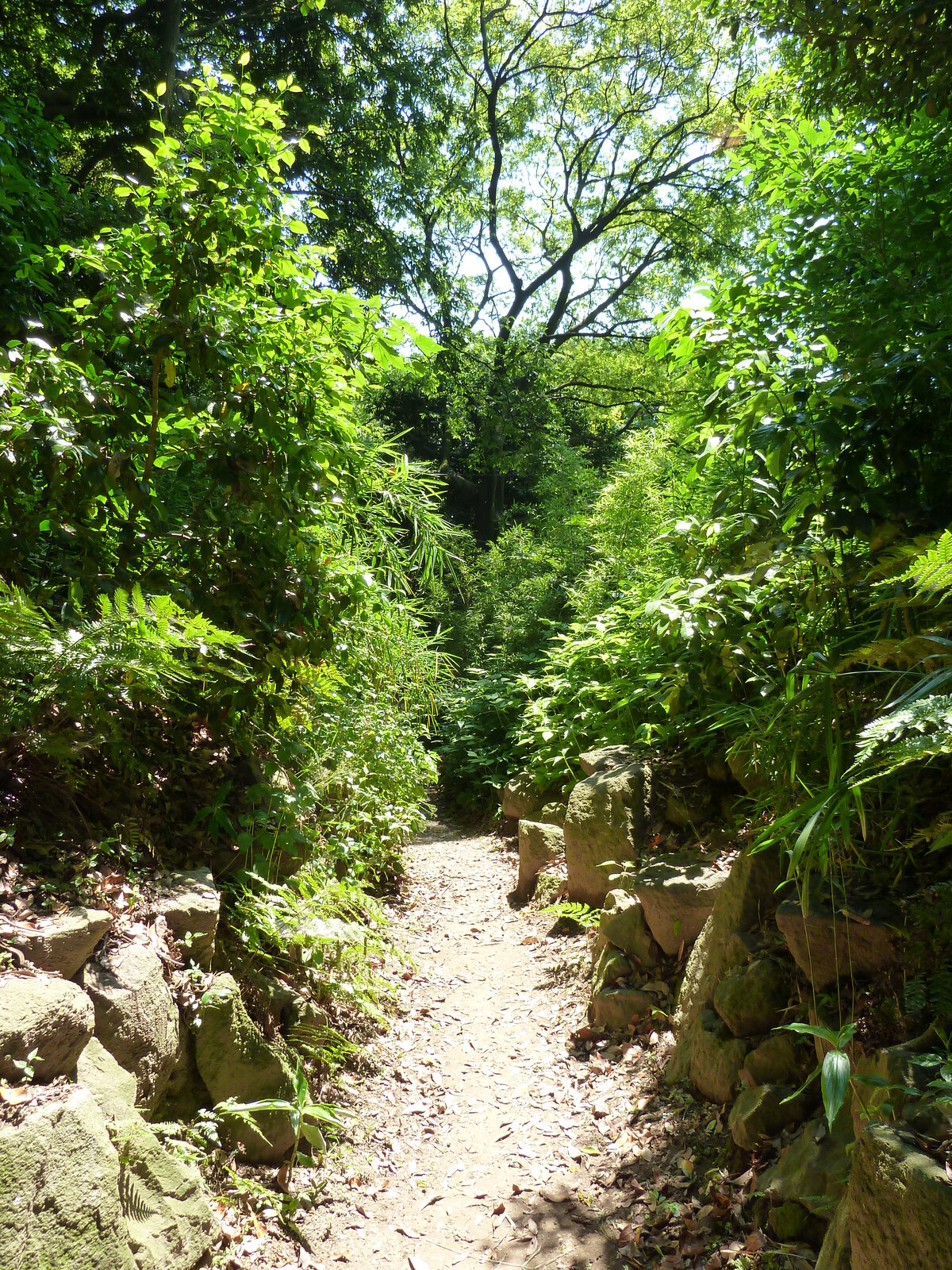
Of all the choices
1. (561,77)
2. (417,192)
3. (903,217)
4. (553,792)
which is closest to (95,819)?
(903,217)

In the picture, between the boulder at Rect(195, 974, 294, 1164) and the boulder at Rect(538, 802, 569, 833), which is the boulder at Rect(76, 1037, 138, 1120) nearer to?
the boulder at Rect(195, 974, 294, 1164)

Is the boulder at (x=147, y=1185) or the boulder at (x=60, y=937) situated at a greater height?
the boulder at (x=60, y=937)

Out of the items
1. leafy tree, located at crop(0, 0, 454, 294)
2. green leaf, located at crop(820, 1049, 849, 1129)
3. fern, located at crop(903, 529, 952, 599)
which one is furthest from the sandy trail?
leafy tree, located at crop(0, 0, 454, 294)

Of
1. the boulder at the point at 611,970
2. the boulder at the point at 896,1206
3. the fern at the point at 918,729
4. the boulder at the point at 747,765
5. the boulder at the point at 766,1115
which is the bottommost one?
the boulder at the point at 611,970

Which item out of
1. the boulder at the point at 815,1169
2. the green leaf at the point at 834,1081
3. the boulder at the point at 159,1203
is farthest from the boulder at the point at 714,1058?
the boulder at the point at 159,1203

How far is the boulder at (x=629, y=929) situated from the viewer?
3.61m

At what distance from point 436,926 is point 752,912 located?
266cm

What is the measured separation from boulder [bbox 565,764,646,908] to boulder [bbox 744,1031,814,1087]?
5.34ft

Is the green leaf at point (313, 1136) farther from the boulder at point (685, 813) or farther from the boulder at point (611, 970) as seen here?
the boulder at point (685, 813)

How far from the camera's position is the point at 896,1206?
1.48 metres

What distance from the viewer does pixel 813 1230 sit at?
1972 millimetres

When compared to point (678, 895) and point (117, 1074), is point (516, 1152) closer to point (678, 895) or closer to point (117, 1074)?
point (678, 895)

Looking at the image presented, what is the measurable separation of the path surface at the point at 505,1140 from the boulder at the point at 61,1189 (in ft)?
2.81

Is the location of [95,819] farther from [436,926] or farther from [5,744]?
Result: [436,926]
